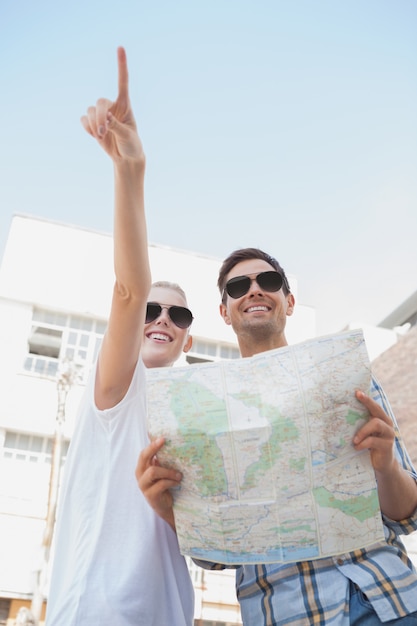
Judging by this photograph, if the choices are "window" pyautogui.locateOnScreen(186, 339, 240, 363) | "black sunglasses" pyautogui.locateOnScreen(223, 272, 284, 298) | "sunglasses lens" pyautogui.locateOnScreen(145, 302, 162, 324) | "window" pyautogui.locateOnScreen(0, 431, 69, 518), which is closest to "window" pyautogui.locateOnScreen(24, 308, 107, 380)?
"window" pyautogui.locateOnScreen(0, 431, 69, 518)

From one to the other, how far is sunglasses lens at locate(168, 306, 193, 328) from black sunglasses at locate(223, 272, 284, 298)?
0.18 meters

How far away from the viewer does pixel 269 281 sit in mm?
2193

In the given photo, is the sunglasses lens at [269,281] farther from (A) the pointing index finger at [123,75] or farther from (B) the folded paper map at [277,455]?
(A) the pointing index finger at [123,75]

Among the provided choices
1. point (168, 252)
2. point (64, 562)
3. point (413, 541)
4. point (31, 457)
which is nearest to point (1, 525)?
point (31, 457)

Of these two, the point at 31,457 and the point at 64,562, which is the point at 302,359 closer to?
the point at 64,562

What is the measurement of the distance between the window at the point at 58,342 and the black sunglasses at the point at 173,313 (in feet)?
41.3

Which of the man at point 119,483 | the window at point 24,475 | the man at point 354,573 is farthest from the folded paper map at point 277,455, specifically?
the window at point 24,475

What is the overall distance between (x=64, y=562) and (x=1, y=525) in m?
12.1

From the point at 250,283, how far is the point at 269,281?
0.22ft

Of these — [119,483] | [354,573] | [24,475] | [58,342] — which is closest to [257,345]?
[119,483]

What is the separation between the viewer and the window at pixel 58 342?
14719mm

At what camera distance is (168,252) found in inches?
661

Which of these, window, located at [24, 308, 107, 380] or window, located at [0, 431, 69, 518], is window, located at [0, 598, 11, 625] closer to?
window, located at [0, 431, 69, 518]

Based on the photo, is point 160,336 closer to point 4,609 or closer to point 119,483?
point 119,483
